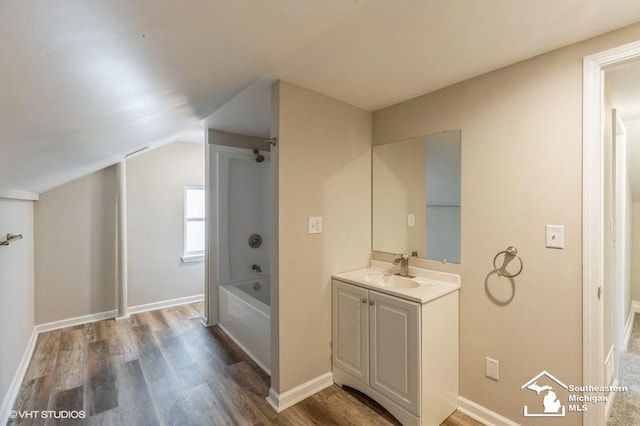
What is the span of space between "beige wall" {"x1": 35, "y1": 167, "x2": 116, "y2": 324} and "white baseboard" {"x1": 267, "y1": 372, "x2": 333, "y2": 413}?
2723 mm

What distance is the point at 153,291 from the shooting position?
3686mm

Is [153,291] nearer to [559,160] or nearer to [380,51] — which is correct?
[380,51]

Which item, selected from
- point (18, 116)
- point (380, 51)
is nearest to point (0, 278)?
point (18, 116)

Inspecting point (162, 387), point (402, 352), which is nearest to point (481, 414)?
point (402, 352)

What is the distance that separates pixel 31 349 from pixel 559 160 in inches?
176

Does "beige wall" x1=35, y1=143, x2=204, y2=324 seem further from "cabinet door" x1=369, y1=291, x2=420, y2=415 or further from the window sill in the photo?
"cabinet door" x1=369, y1=291, x2=420, y2=415

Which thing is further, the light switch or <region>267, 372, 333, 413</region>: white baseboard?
<region>267, 372, 333, 413</region>: white baseboard

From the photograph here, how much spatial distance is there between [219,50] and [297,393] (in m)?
2.11

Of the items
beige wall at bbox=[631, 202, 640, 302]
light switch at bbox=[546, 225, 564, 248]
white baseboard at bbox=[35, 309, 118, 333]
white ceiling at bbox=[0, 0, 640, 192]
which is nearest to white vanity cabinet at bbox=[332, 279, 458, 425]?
light switch at bbox=[546, 225, 564, 248]

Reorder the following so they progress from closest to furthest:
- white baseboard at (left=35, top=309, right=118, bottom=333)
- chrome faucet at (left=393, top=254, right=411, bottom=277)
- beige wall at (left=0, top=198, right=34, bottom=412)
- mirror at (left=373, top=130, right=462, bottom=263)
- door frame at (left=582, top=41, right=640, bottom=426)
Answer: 1. door frame at (left=582, top=41, right=640, bottom=426)
2. beige wall at (left=0, top=198, right=34, bottom=412)
3. mirror at (left=373, top=130, right=462, bottom=263)
4. chrome faucet at (left=393, top=254, right=411, bottom=277)
5. white baseboard at (left=35, top=309, right=118, bottom=333)

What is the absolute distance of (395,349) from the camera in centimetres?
176

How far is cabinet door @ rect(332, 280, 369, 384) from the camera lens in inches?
76.7

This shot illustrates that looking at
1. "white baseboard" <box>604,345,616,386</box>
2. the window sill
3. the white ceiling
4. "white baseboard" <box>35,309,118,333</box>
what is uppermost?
the white ceiling

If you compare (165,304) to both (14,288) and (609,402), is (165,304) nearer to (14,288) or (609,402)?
(14,288)
